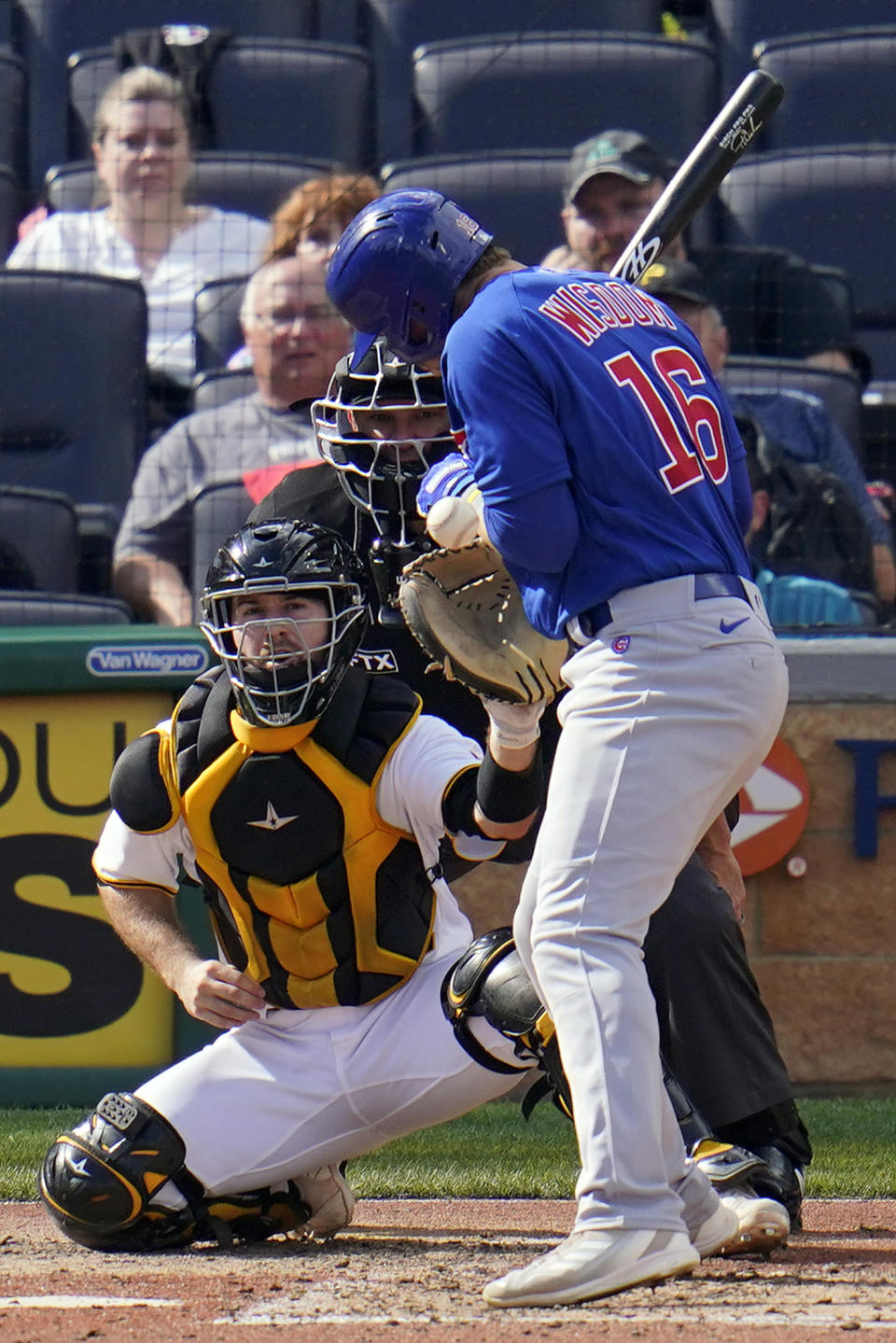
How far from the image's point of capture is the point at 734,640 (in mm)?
2506

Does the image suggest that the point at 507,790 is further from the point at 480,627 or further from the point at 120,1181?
the point at 120,1181

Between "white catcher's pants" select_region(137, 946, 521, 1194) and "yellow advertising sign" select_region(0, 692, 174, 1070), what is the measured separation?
55.4 inches

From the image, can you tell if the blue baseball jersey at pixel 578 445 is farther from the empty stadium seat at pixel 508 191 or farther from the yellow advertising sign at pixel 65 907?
the empty stadium seat at pixel 508 191

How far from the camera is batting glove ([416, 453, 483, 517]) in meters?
2.69

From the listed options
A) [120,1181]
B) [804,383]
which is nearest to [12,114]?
[804,383]

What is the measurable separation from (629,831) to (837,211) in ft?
14.0

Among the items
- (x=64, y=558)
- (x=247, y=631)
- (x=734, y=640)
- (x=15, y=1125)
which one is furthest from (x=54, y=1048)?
(x=734, y=640)

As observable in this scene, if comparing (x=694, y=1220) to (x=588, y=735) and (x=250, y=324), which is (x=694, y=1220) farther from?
A: (x=250, y=324)

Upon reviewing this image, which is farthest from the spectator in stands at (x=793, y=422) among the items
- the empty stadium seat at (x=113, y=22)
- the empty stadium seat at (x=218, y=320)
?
the empty stadium seat at (x=113, y=22)

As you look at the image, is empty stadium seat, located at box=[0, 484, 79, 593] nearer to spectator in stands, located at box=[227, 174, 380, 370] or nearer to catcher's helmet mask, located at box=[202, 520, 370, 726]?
spectator in stands, located at box=[227, 174, 380, 370]

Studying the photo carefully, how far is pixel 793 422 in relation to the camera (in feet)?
16.9

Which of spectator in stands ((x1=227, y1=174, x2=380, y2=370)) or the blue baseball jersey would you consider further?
spectator in stands ((x1=227, y1=174, x2=380, y2=370))

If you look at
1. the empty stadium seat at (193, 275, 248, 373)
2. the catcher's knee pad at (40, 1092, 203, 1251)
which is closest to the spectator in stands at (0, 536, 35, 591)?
the empty stadium seat at (193, 275, 248, 373)

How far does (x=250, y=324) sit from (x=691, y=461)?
10.2 ft
